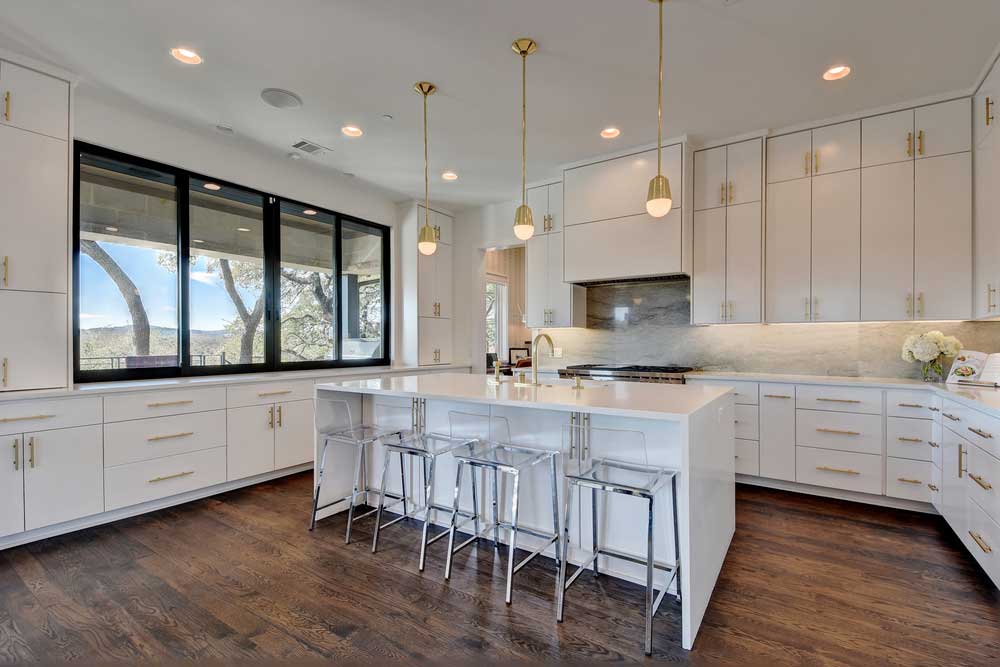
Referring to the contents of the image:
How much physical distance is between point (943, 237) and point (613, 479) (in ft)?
9.72

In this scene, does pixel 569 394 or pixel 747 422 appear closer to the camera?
pixel 569 394

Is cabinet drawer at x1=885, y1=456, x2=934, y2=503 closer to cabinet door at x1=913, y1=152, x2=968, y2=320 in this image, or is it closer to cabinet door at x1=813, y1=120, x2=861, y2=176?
cabinet door at x1=913, y1=152, x2=968, y2=320

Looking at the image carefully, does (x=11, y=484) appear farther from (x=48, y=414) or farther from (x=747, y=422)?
(x=747, y=422)

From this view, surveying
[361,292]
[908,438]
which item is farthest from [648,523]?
[361,292]

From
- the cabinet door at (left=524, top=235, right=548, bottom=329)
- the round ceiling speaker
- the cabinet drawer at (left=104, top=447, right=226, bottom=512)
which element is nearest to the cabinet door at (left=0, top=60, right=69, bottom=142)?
the round ceiling speaker

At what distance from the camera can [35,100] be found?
108 inches

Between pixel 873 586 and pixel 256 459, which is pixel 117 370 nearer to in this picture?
pixel 256 459

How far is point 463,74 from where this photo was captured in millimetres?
2861

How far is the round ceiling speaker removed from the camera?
9.96 ft

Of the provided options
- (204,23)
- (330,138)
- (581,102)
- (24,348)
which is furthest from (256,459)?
(581,102)

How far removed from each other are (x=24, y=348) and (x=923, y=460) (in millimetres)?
5603

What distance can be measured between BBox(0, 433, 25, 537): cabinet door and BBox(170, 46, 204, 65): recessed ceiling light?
2.31 meters

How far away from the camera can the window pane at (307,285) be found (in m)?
4.48

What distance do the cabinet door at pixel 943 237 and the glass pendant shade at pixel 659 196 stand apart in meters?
2.23
